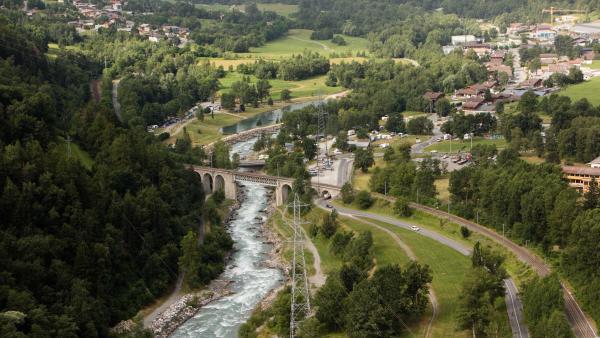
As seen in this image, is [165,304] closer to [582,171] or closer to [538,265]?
[538,265]

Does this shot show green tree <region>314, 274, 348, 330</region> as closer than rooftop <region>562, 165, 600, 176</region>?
Yes

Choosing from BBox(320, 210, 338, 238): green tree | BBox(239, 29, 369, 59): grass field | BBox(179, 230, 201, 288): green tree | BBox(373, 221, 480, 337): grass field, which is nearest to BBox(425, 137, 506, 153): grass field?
BBox(373, 221, 480, 337): grass field

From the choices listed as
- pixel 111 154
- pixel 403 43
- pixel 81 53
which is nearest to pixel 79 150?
pixel 111 154

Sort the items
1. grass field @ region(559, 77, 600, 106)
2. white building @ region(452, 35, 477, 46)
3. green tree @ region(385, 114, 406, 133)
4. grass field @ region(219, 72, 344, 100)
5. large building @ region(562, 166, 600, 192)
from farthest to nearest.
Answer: white building @ region(452, 35, 477, 46)
grass field @ region(219, 72, 344, 100)
grass field @ region(559, 77, 600, 106)
green tree @ region(385, 114, 406, 133)
large building @ region(562, 166, 600, 192)

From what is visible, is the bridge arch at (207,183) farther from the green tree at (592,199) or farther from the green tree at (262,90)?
the green tree at (262,90)

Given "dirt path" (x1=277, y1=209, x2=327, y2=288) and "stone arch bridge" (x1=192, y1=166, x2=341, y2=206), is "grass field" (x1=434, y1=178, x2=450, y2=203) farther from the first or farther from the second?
"dirt path" (x1=277, y1=209, x2=327, y2=288)
